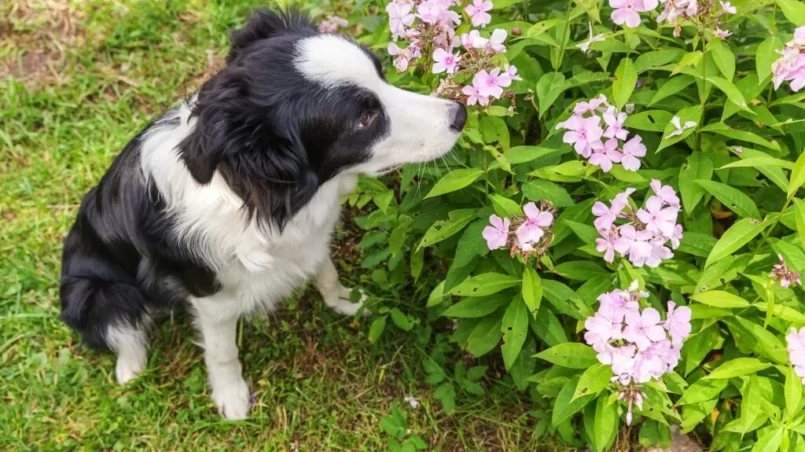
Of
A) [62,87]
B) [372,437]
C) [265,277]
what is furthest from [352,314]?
[62,87]

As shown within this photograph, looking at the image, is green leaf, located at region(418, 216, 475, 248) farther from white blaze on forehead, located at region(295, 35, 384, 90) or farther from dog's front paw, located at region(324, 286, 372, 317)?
dog's front paw, located at region(324, 286, 372, 317)

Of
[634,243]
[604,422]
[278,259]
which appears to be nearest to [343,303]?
[278,259]

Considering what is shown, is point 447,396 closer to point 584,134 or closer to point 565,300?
point 565,300

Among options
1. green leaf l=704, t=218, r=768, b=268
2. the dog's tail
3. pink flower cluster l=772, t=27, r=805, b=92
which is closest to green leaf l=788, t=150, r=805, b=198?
green leaf l=704, t=218, r=768, b=268

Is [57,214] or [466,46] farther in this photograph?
[57,214]

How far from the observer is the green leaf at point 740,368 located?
2068 mm

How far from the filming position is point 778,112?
2.32 meters

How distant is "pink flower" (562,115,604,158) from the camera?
71.2 inches

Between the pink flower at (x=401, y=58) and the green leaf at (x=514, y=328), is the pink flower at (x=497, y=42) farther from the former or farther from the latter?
the green leaf at (x=514, y=328)

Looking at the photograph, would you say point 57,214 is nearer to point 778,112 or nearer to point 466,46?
point 466,46

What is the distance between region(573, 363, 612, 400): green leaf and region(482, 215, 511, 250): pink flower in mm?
523

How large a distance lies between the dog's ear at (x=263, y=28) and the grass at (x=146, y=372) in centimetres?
138

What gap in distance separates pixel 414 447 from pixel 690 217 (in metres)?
1.37

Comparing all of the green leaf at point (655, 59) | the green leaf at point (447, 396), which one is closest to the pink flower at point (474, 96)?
the green leaf at point (655, 59)
